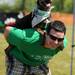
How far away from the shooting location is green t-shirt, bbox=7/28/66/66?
427cm

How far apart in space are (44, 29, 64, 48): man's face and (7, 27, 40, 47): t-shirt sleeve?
0.41ft

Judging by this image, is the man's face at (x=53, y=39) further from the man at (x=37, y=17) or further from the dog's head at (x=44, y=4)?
the dog's head at (x=44, y=4)

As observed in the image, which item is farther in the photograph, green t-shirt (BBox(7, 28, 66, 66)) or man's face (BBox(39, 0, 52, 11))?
man's face (BBox(39, 0, 52, 11))

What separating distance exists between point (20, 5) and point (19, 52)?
2115 cm

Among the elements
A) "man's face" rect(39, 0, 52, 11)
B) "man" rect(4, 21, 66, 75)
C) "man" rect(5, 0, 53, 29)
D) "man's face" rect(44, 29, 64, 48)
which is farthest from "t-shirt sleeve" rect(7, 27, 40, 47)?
"man's face" rect(39, 0, 52, 11)

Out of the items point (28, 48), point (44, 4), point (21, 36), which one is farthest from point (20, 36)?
point (44, 4)

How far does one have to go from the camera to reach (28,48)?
4410 mm

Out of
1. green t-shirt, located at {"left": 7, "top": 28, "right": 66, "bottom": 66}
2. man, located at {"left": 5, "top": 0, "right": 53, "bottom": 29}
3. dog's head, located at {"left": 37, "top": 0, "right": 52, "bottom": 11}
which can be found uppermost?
dog's head, located at {"left": 37, "top": 0, "right": 52, "bottom": 11}

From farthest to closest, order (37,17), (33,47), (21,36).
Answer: (37,17) < (33,47) < (21,36)

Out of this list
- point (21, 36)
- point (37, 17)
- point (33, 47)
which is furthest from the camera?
point (37, 17)

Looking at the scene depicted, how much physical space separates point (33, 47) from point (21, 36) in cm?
23

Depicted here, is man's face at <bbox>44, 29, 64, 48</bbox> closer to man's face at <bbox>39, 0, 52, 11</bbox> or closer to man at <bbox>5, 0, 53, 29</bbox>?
man at <bbox>5, 0, 53, 29</bbox>

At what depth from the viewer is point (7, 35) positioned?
429 centimetres

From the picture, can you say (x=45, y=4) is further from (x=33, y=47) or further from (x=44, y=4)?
(x=33, y=47)
